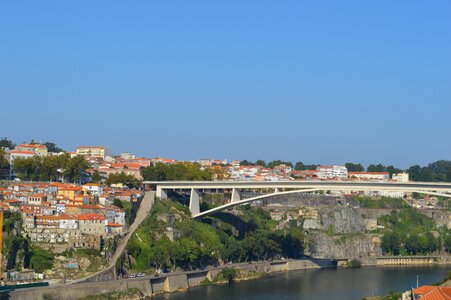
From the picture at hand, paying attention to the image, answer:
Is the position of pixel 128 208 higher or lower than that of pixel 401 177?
lower

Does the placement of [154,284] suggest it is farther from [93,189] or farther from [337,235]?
[337,235]

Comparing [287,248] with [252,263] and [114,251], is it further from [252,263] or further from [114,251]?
[114,251]

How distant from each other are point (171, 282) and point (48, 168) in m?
13.5

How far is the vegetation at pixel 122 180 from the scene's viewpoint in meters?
49.0

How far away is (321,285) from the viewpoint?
128ft

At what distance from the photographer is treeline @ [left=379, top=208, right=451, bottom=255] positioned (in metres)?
50.4

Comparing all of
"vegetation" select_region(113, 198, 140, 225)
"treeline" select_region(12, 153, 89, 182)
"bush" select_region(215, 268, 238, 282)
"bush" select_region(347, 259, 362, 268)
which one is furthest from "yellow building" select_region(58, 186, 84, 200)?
"bush" select_region(347, 259, 362, 268)

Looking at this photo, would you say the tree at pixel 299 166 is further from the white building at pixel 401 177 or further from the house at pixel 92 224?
the house at pixel 92 224

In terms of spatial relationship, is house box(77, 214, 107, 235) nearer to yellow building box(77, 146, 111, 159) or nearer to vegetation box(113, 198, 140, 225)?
vegetation box(113, 198, 140, 225)

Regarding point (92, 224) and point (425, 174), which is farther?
point (425, 174)

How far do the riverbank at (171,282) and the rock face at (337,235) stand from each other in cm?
146

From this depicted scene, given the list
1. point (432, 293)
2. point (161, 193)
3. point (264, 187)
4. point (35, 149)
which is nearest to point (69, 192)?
point (161, 193)

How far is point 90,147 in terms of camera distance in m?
68.4

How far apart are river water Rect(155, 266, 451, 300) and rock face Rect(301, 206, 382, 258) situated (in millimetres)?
2903
